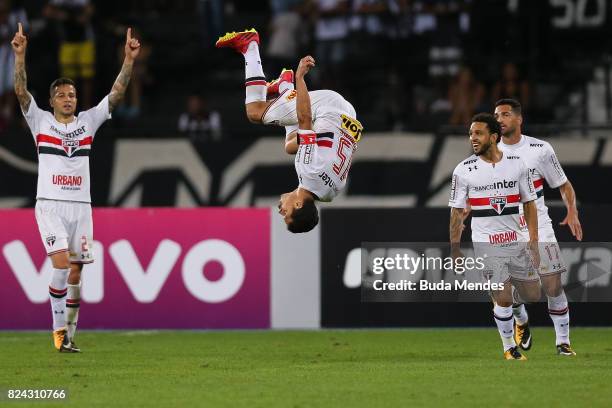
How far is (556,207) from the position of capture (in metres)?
16.5

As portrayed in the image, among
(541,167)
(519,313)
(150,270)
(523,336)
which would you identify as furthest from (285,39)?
(523,336)

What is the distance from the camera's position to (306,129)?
12.2 m

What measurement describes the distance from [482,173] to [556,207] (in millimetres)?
4309

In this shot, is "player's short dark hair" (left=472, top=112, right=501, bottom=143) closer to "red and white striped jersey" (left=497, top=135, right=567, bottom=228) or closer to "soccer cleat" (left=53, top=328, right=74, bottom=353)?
"red and white striped jersey" (left=497, top=135, right=567, bottom=228)

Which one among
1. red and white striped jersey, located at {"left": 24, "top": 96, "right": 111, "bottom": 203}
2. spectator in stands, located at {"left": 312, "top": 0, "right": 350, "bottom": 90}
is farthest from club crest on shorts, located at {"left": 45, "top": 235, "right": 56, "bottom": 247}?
spectator in stands, located at {"left": 312, "top": 0, "right": 350, "bottom": 90}

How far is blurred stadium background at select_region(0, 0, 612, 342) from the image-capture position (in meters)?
16.9

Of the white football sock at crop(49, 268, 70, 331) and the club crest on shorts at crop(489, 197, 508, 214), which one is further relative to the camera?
the white football sock at crop(49, 268, 70, 331)

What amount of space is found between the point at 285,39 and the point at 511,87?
3.80 m

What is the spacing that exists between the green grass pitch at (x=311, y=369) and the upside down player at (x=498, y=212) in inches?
24.2

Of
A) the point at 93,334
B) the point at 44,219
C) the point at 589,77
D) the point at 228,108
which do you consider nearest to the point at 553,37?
the point at 589,77

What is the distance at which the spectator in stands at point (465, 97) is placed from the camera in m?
20.4

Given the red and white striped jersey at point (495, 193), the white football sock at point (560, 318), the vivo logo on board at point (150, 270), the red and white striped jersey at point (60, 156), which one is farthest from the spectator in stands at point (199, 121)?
the white football sock at point (560, 318)

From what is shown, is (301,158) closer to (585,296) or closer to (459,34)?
(585,296)

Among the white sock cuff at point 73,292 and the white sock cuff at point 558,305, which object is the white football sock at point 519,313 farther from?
the white sock cuff at point 73,292
